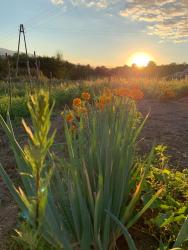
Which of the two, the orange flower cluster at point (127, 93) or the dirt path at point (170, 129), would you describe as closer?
the orange flower cluster at point (127, 93)

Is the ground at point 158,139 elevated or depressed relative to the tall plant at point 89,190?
depressed

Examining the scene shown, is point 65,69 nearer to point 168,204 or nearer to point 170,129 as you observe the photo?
point 170,129

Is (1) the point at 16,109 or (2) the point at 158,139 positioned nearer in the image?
A: (2) the point at 158,139

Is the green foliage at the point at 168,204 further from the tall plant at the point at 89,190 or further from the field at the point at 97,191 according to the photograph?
the tall plant at the point at 89,190

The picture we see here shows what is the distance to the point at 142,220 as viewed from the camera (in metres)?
2.34

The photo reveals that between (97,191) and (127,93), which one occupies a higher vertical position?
(127,93)

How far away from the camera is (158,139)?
418 cm

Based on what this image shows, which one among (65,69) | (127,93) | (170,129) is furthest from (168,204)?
(65,69)

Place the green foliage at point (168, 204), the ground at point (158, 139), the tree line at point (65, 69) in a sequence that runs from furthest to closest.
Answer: the tree line at point (65, 69) < the ground at point (158, 139) < the green foliage at point (168, 204)

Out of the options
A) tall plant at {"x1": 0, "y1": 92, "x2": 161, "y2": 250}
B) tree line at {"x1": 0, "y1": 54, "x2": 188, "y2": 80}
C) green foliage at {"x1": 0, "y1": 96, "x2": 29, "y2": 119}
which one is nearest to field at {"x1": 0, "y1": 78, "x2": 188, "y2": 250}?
tall plant at {"x1": 0, "y1": 92, "x2": 161, "y2": 250}

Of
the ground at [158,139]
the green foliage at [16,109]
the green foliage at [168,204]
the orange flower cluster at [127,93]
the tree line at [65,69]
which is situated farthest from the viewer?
the tree line at [65,69]

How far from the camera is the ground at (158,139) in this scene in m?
2.71

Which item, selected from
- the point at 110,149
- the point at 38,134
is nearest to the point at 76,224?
the point at 110,149

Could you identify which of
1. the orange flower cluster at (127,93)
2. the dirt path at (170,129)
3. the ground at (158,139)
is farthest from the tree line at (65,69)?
the orange flower cluster at (127,93)
